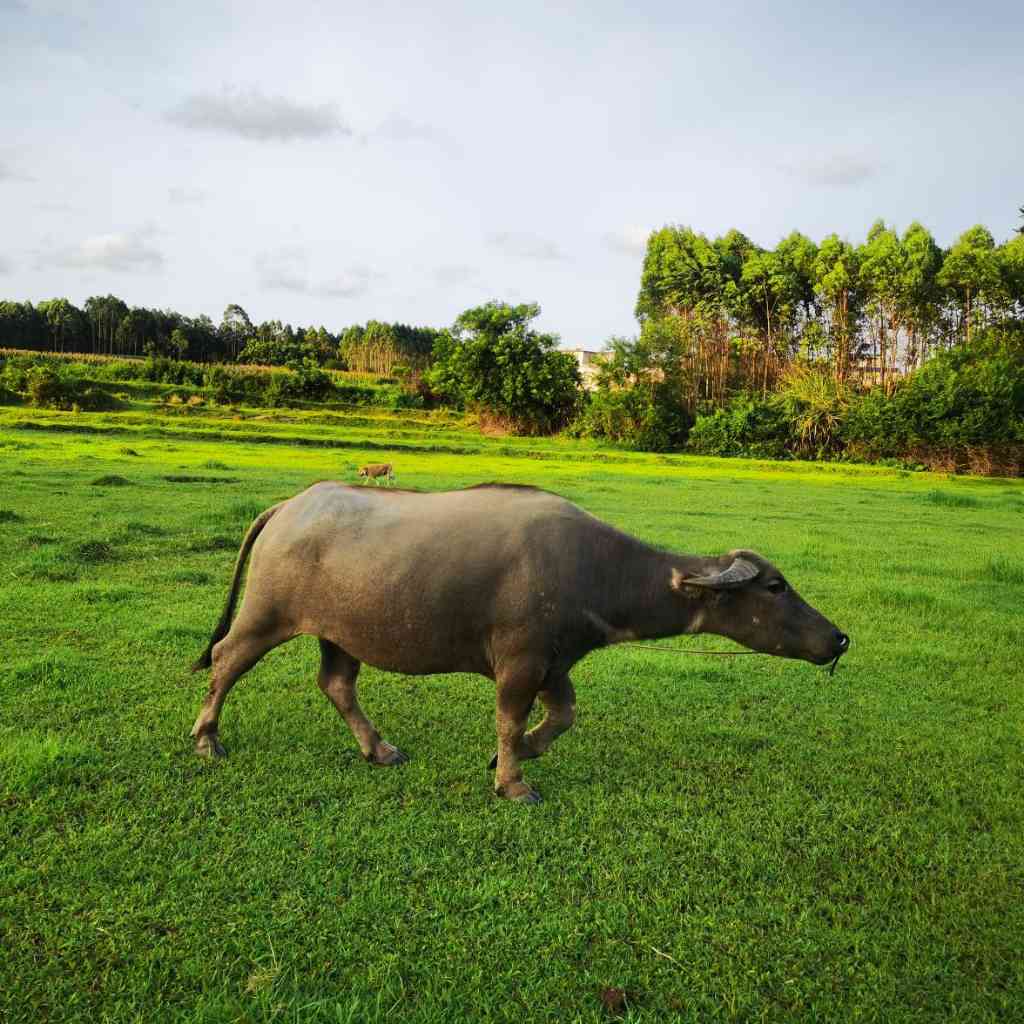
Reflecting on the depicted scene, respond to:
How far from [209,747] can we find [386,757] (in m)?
0.93

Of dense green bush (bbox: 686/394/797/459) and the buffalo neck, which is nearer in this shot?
the buffalo neck

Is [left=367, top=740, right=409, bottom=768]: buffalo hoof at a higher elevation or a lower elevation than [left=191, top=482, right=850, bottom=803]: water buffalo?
lower

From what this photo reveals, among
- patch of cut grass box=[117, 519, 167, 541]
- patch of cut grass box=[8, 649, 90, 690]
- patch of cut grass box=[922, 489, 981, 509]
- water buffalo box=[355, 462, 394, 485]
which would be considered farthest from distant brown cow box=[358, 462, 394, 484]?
patch of cut grass box=[922, 489, 981, 509]

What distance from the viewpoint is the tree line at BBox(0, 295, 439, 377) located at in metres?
77.2

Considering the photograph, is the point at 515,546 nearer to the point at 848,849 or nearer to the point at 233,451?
Answer: the point at 848,849

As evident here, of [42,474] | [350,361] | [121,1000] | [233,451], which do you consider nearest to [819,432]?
[233,451]

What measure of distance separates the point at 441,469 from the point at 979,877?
21.3 m

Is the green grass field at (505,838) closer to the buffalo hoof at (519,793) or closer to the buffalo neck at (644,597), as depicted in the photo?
the buffalo hoof at (519,793)

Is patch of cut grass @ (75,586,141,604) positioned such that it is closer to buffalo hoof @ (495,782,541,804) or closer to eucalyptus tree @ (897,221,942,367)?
buffalo hoof @ (495,782,541,804)

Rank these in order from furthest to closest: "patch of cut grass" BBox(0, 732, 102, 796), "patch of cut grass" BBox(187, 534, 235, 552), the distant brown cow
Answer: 1. the distant brown cow
2. "patch of cut grass" BBox(187, 534, 235, 552)
3. "patch of cut grass" BBox(0, 732, 102, 796)

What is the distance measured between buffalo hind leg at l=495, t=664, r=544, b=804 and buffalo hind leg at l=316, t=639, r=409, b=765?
636 millimetres

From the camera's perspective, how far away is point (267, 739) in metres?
4.40

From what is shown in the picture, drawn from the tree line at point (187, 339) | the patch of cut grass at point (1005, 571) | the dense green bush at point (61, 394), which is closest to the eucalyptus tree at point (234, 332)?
the tree line at point (187, 339)

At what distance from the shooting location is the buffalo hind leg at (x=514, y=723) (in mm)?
3799
